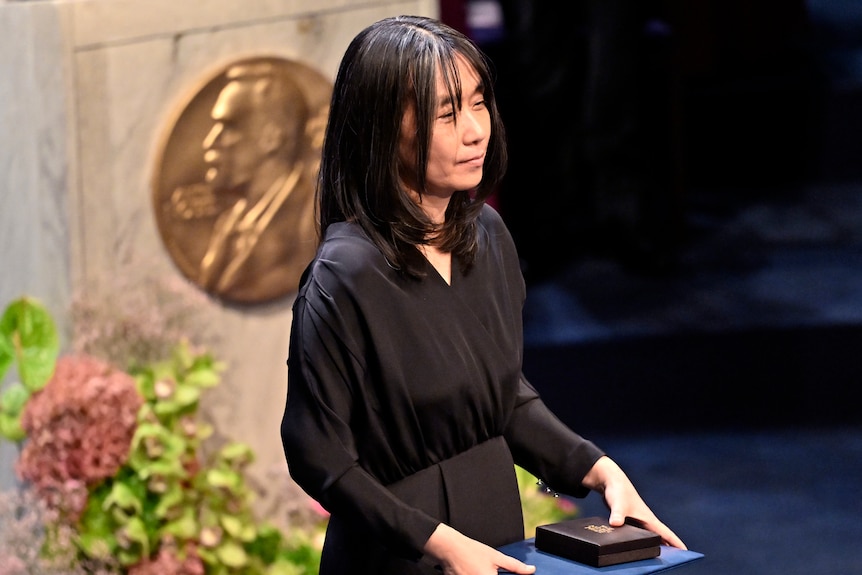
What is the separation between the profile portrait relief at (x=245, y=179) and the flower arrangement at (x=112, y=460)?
0.77 feet

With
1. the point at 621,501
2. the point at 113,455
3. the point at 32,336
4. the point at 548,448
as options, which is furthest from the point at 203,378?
the point at 621,501

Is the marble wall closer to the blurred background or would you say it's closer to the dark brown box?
the blurred background

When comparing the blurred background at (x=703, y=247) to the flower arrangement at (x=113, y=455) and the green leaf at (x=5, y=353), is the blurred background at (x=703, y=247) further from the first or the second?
the green leaf at (x=5, y=353)

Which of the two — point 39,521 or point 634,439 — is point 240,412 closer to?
point 39,521

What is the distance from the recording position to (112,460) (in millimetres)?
2793

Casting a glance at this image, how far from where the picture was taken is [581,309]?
5.73 meters

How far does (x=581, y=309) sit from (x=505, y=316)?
4242mm

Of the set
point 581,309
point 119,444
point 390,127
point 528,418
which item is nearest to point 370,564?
point 528,418

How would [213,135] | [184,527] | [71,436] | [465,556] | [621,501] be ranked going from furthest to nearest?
[213,135] < [184,527] < [71,436] < [621,501] < [465,556]

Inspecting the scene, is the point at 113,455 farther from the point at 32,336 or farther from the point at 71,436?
the point at 32,336

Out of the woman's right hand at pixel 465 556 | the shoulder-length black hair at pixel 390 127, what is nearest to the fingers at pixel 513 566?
the woman's right hand at pixel 465 556

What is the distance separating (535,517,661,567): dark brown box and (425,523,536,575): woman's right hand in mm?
56

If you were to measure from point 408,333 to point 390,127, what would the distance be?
23 centimetres

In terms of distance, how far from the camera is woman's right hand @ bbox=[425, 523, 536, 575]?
1.33 m
